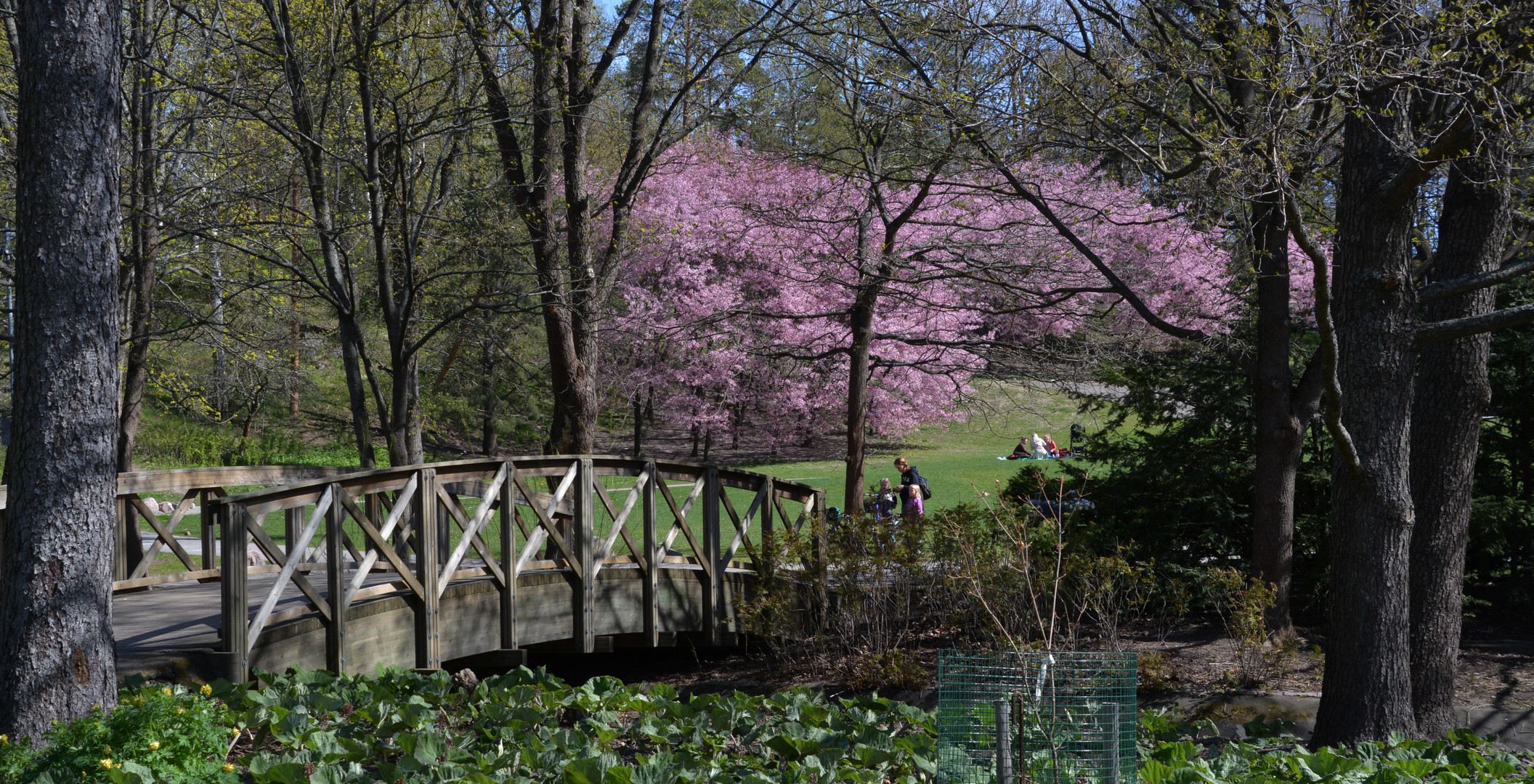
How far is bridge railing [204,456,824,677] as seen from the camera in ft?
19.4

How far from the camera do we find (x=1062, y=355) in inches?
503

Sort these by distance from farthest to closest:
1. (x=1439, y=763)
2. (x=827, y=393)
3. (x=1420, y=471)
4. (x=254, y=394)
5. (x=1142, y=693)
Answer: (x=827, y=393)
(x=254, y=394)
(x=1142, y=693)
(x=1420, y=471)
(x=1439, y=763)

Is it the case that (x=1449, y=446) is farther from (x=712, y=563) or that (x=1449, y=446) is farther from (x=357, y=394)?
(x=357, y=394)

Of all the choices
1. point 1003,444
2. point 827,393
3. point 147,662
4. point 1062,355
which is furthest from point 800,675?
point 1003,444

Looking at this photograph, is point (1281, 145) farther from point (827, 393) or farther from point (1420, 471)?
point (827, 393)

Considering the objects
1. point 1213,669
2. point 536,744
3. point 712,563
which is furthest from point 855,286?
point 536,744

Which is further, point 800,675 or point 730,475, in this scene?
point 730,475

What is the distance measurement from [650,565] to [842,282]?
4.02m

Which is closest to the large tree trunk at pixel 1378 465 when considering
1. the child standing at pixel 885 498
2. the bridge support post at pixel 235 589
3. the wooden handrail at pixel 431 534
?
the wooden handrail at pixel 431 534

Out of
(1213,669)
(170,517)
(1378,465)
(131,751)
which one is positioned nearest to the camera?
(131,751)

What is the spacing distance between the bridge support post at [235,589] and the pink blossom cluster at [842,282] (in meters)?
6.19

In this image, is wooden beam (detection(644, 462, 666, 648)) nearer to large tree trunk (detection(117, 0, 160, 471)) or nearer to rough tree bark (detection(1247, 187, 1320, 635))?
large tree trunk (detection(117, 0, 160, 471))

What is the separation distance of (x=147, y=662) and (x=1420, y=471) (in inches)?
309

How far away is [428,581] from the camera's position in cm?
713
